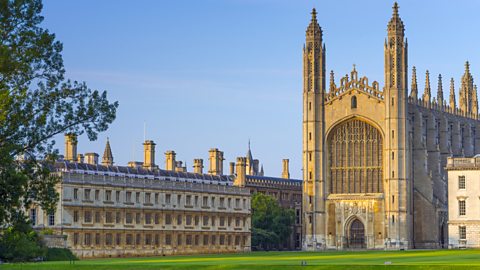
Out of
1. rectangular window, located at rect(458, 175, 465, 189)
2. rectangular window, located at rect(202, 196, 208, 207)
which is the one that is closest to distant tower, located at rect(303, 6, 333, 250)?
rectangular window, located at rect(202, 196, 208, 207)

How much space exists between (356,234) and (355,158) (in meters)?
7.69

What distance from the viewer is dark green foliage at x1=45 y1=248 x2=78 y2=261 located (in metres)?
79.6

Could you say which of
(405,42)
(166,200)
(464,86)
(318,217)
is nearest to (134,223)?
(166,200)

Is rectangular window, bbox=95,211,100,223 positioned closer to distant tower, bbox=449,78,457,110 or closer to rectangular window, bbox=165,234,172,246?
rectangular window, bbox=165,234,172,246

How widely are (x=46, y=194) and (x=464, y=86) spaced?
109 metres

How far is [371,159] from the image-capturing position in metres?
126

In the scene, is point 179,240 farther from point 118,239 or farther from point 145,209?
point 118,239

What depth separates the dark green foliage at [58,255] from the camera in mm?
79625

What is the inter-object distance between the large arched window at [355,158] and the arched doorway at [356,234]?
3330 mm

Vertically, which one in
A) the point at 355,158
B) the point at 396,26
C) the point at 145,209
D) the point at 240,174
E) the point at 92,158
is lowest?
the point at 145,209

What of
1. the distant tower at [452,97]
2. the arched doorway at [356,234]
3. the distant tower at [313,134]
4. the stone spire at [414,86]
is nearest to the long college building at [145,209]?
the distant tower at [313,134]

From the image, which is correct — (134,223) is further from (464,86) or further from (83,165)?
(464,86)

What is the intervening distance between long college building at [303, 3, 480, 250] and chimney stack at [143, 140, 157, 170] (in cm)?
1672

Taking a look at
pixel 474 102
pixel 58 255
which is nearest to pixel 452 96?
pixel 474 102
